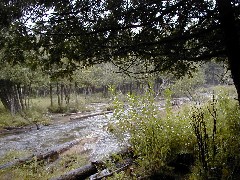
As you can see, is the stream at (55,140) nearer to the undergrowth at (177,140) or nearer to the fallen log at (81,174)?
the fallen log at (81,174)

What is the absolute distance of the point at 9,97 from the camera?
27156mm

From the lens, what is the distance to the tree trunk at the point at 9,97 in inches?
986

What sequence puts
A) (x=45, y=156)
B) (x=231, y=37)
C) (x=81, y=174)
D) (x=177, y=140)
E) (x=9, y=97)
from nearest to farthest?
(x=231, y=37) → (x=177, y=140) → (x=81, y=174) → (x=45, y=156) → (x=9, y=97)

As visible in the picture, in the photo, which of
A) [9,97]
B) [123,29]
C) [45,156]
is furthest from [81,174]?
[9,97]

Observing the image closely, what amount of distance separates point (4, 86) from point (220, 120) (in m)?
23.7

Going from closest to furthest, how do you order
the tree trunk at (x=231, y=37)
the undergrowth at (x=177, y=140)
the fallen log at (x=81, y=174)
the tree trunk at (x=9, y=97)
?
1. the tree trunk at (x=231, y=37)
2. the undergrowth at (x=177, y=140)
3. the fallen log at (x=81, y=174)
4. the tree trunk at (x=9, y=97)

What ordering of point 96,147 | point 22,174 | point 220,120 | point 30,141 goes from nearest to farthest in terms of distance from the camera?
1. point 220,120
2. point 22,174
3. point 96,147
4. point 30,141

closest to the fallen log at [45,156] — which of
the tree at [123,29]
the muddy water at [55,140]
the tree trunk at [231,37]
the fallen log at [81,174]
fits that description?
the muddy water at [55,140]

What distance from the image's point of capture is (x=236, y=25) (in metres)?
4.31

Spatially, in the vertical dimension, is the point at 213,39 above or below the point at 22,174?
above

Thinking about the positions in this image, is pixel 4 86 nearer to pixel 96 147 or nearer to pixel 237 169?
pixel 96 147

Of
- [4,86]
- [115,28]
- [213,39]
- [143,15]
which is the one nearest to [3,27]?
[115,28]

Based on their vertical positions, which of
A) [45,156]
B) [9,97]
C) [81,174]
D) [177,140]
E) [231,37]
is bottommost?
[45,156]

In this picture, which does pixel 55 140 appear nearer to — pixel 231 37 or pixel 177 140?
pixel 177 140
